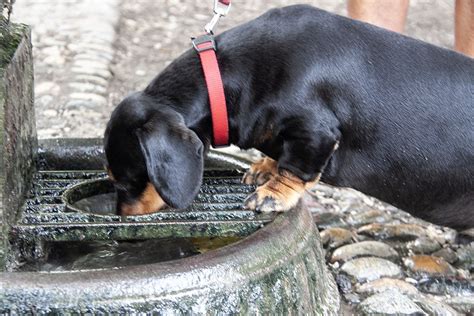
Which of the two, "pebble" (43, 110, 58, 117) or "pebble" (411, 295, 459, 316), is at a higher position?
"pebble" (411, 295, 459, 316)

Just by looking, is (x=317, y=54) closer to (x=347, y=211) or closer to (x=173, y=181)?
(x=173, y=181)

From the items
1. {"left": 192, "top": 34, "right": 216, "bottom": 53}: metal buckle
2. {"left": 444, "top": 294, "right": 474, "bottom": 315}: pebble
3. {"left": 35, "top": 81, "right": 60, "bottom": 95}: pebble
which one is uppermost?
{"left": 192, "top": 34, "right": 216, "bottom": 53}: metal buckle

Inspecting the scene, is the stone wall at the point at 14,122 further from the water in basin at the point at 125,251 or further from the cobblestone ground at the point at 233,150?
the cobblestone ground at the point at 233,150

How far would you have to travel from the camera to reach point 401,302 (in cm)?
325

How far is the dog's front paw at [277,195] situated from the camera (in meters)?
2.91

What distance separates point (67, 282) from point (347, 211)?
2.26 m

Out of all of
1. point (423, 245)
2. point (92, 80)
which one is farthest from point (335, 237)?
point (92, 80)

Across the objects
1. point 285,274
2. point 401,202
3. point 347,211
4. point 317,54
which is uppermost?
point 317,54

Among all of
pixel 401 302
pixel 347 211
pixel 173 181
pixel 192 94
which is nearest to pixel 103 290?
pixel 173 181

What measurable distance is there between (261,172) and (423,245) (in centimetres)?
100

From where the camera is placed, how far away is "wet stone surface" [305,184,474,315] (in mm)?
3324

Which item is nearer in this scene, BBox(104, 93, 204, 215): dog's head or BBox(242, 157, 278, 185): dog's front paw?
BBox(104, 93, 204, 215): dog's head

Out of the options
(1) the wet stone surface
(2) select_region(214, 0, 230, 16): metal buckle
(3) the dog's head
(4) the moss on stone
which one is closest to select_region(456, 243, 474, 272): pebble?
(1) the wet stone surface

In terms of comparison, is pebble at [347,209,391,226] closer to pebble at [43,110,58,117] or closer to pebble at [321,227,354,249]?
pebble at [321,227,354,249]
